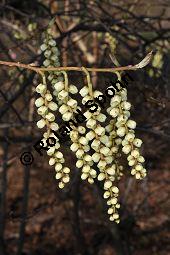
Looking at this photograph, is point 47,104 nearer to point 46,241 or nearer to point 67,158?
point 67,158

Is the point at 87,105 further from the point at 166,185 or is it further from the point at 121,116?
the point at 166,185

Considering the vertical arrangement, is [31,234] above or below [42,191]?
below

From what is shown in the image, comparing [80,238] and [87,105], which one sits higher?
[87,105]

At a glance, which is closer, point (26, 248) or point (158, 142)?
point (26, 248)

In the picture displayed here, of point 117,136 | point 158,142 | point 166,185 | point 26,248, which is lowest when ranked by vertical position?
point 26,248

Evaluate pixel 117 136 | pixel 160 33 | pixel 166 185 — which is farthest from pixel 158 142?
pixel 117 136

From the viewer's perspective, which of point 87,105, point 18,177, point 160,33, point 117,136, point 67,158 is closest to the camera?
point 87,105

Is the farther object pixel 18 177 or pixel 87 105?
pixel 18 177

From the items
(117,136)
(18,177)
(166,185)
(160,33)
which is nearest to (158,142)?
(166,185)

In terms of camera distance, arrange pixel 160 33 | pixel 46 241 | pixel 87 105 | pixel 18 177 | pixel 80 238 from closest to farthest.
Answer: pixel 87 105, pixel 160 33, pixel 80 238, pixel 46 241, pixel 18 177
